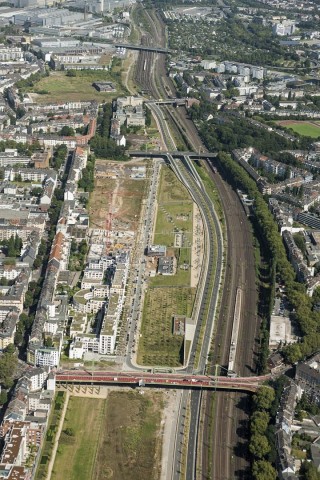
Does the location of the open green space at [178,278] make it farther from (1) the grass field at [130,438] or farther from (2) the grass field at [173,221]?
(1) the grass field at [130,438]

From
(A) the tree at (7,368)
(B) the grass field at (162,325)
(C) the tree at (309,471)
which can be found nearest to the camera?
(C) the tree at (309,471)

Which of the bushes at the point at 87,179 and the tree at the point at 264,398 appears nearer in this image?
the tree at the point at 264,398

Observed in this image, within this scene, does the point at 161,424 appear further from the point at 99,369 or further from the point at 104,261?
the point at 104,261

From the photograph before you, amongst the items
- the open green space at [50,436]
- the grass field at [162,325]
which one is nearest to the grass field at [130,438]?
the open green space at [50,436]

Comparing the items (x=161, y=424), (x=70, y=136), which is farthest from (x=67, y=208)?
(x=161, y=424)

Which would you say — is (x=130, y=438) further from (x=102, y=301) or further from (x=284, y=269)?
(x=284, y=269)

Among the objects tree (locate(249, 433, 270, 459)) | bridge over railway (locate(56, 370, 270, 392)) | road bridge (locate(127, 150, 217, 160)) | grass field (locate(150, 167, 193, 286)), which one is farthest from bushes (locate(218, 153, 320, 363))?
tree (locate(249, 433, 270, 459))

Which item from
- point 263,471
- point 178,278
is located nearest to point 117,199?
point 178,278

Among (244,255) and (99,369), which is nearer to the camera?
(99,369)
